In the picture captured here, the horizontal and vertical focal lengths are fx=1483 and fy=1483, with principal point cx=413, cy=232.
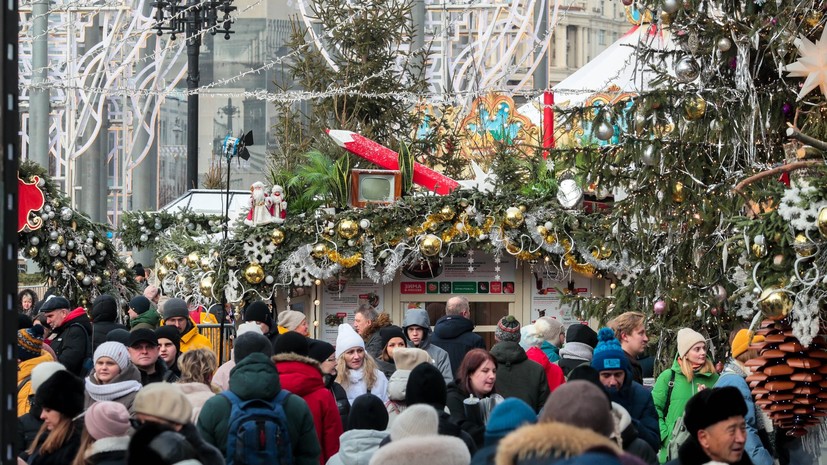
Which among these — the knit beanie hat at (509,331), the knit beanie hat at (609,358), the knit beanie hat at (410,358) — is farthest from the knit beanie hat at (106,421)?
the knit beanie hat at (509,331)

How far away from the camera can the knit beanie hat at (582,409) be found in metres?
4.88

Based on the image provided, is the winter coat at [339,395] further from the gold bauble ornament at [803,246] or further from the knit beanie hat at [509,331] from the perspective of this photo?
the gold bauble ornament at [803,246]

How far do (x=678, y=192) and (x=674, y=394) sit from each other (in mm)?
1552

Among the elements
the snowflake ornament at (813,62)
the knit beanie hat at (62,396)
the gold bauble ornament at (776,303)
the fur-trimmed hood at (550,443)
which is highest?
the snowflake ornament at (813,62)

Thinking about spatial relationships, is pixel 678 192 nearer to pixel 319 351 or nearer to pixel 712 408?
pixel 319 351

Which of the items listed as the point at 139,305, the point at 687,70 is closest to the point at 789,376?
the point at 687,70

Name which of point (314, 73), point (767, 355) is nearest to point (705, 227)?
point (767, 355)

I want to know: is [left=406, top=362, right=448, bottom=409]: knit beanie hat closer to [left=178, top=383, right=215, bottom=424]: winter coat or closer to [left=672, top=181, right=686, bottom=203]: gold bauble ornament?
[left=178, top=383, right=215, bottom=424]: winter coat

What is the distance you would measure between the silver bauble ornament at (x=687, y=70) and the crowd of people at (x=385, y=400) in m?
1.60

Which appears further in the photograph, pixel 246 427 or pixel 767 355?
pixel 767 355

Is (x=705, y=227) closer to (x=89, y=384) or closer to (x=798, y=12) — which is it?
(x=798, y=12)

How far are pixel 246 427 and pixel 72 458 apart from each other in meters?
0.80

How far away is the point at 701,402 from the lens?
5777mm

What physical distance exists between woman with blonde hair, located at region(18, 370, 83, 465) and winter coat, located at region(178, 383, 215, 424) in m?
1.10
